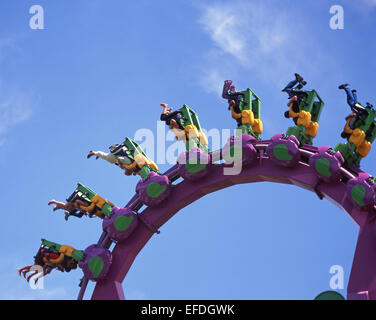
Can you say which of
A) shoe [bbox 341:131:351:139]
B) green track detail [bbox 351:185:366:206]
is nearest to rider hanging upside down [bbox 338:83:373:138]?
shoe [bbox 341:131:351:139]

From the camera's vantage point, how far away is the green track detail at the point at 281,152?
7.89 metres

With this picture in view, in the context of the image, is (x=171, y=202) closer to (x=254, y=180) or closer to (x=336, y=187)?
(x=254, y=180)

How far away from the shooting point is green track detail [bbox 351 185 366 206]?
7289 millimetres

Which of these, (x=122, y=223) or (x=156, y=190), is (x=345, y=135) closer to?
(x=156, y=190)

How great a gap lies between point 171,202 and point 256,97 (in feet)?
5.49

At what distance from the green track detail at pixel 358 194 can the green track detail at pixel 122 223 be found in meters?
2.75

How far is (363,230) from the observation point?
287 inches

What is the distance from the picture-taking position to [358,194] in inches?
288

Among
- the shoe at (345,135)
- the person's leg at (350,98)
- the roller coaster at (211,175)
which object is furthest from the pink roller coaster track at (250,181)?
the person's leg at (350,98)

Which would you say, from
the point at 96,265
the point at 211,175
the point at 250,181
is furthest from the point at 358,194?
the point at 96,265

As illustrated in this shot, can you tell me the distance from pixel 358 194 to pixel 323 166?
0.52 meters
